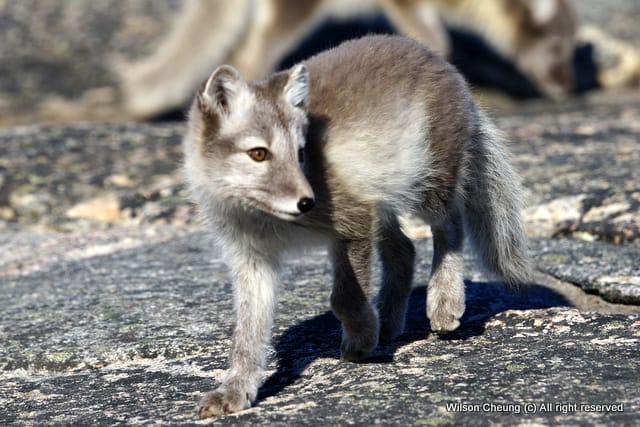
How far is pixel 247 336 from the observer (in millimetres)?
3461

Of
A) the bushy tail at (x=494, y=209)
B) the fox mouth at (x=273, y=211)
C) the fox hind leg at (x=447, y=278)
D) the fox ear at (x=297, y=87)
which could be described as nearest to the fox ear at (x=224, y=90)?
the fox ear at (x=297, y=87)

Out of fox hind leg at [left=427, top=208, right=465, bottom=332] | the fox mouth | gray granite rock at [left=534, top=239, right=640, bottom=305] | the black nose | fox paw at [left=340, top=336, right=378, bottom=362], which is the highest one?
the black nose

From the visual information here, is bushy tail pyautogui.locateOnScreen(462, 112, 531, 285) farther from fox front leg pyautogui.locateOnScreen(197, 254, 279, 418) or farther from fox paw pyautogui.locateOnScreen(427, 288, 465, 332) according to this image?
fox front leg pyautogui.locateOnScreen(197, 254, 279, 418)

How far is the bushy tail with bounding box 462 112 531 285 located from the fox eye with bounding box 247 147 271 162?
1.10m

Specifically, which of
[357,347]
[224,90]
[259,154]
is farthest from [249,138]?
[357,347]

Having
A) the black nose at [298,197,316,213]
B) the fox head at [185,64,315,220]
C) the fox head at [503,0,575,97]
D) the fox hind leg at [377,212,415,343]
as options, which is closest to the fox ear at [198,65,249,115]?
the fox head at [185,64,315,220]

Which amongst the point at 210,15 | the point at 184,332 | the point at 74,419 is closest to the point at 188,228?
the point at 184,332

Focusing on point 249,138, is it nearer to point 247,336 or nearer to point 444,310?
point 247,336

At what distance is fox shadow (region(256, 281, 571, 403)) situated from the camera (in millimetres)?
3580

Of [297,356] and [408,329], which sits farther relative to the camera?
[408,329]

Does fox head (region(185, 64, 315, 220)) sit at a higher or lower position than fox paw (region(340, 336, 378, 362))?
higher

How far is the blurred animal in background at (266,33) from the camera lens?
971cm

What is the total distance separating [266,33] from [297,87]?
6.37 m

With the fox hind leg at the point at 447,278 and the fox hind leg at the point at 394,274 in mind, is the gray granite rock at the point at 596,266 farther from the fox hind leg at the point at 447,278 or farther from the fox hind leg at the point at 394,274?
the fox hind leg at the point at 394,274
